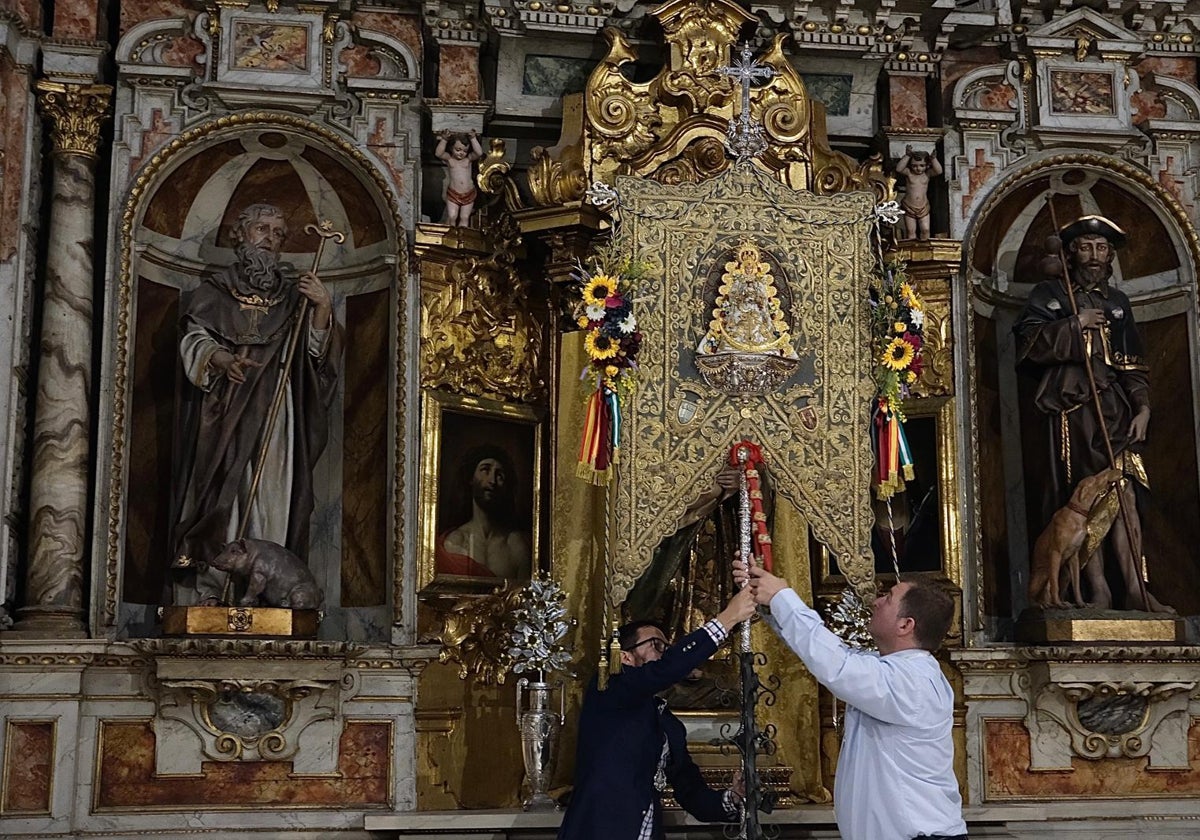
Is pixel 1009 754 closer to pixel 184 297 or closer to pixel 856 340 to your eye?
pixel 856 340

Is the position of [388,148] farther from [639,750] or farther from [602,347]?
[639,750]

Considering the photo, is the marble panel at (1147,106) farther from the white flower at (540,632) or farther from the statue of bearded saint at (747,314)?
the white flower at (540,632)

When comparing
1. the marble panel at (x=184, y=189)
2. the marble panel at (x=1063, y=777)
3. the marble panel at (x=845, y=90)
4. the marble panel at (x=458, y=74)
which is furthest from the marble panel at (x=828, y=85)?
the marble panel at (x=1063, y=777)

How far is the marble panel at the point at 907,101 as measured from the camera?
9578 mm

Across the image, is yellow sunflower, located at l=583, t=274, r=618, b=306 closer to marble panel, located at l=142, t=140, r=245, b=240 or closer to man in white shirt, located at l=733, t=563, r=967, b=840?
marble panel, located at l=142, t=140, r=245, b=240

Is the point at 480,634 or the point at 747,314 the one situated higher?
the point at 747,314

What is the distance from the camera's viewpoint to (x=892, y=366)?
796cm

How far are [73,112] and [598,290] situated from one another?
10.4ft

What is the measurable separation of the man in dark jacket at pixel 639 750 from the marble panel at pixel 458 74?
363 cm

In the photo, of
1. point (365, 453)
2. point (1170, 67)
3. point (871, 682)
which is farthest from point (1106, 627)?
point (365, 453)

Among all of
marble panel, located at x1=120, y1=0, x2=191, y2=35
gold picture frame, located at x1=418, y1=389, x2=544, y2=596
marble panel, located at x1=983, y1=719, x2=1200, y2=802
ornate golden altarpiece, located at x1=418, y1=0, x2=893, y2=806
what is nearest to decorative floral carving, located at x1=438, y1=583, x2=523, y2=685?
ornate golden altarpiece, located at x1=418, y1=0, x2=893, y2=806

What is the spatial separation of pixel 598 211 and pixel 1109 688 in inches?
153

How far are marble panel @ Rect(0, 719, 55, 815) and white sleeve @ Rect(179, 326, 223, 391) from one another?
1.90m

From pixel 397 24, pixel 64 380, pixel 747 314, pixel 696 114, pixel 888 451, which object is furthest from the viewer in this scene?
pixel 397 24
